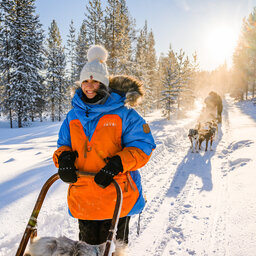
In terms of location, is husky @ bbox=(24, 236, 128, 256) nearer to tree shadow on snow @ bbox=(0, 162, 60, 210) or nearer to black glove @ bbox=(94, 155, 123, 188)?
black glove @ bbox=(94, 155, 123, 188)

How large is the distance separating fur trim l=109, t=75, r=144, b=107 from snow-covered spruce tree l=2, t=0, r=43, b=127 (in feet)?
64.9

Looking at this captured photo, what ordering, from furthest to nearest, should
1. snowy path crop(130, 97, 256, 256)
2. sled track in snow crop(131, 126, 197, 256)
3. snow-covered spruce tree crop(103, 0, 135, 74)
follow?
snow-covered spruce tree crop(103, 0, 135, 74)
sled track in snow crop(131, 126, 197, 256)
snowy path crop(130, 97, 256, 256)

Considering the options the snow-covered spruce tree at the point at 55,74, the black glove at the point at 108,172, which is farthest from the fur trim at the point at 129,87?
the snow-covered spruce tree at the point at 55,74

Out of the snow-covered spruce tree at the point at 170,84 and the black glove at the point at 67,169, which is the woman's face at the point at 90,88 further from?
the snow-covered spruce tree at the point at 170,84

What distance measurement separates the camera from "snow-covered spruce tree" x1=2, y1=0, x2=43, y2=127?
17.9 m

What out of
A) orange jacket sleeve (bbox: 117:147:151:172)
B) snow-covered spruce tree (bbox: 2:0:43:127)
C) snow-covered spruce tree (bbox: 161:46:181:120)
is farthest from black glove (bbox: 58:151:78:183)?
snow-covered spruce tree (bbox: 161:46:181:120)

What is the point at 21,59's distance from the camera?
1877 cm

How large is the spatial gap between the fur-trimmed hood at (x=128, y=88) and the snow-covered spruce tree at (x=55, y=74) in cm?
2578

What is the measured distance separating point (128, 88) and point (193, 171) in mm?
4796

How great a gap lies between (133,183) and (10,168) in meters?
4.68

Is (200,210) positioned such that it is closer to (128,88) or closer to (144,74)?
(128,88)

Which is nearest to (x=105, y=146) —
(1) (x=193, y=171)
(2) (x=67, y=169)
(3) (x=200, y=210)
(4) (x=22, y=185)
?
(2) (x=67, y=169)

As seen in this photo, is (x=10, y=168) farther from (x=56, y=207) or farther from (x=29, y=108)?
(x=29, y=108)

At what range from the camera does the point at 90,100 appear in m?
1.93
